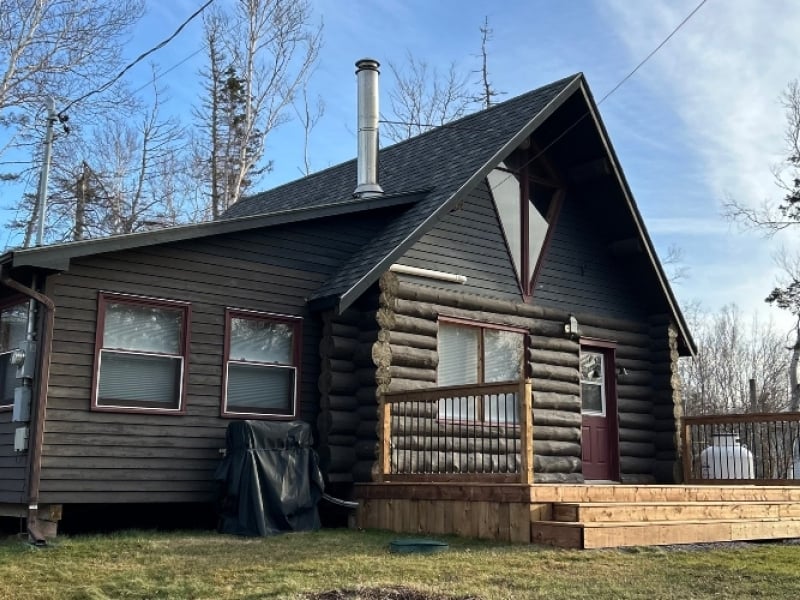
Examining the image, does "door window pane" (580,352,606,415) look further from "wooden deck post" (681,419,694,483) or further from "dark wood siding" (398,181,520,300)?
"dark wood siding" (398,181,520,300)

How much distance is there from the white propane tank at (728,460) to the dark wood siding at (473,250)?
4083 millimetres

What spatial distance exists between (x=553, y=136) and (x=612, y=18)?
2.06 metres

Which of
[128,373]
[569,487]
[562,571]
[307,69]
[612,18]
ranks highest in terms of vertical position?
[307,69]

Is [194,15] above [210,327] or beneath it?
above

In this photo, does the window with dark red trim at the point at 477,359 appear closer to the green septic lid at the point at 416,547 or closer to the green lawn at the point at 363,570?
the green lawn at the point at 363,570

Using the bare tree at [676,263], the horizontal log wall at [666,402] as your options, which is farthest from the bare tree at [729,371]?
the horizontal log wall at [666,402]

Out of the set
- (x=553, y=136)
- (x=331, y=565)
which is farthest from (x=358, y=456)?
(x=553, y=136)

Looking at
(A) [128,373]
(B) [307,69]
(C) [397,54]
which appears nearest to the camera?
(A) [128,373]

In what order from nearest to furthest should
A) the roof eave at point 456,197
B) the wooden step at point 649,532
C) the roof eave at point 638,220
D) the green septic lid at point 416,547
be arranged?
the green septic lid at point 416,547 < the wooden step at point 649,532 < the roof eave at point 456,197 < the roof eave at point 638,220

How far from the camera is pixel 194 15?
12.9 m

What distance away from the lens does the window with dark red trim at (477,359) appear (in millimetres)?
12672

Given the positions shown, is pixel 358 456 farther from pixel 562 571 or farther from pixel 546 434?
pixel 562 571

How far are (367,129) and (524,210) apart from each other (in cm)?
280

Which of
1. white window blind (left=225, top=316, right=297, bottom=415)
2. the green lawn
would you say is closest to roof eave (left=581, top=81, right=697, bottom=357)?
white window blind (left=225, top=316, right=297, bottom=415)
